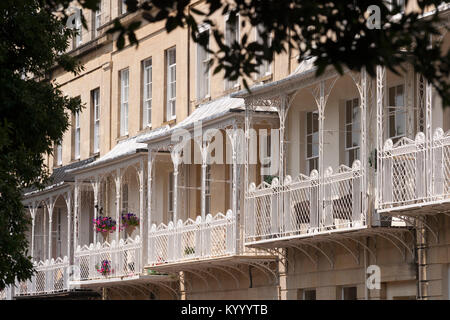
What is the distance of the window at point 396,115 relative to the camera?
1917 cm

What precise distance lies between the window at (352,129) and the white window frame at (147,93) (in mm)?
9459

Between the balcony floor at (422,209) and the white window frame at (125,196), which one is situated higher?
the white window frame at (125,196)

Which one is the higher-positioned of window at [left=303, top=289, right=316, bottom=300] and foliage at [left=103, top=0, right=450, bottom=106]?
foliage at [left=103, top=0, right=450, bottom=106]

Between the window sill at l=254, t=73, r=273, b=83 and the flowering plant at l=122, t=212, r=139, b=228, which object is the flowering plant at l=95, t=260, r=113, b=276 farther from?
the window sill at l=254, t=73, r=273, b=83

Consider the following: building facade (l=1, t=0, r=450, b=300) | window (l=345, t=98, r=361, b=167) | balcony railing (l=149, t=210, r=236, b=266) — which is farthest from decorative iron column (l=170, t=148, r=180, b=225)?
window (l=345, t=98, r=361, b=167)

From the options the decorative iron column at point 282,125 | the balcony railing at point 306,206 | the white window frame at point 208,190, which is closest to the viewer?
the balcony railing at point 306,206

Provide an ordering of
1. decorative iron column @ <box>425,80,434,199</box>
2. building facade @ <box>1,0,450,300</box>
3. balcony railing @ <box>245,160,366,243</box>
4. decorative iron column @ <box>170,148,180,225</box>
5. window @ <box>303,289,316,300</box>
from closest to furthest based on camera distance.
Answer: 1. decorative iron column @ <box>425,80,434,199</box>
2. building facade @ <box>1,0,450,300</box>
3. balcony railing @ <box>245,160,366,243</box>
4. window @ <box>303,289,316,300</box>
5. decorative iron column @ <box>170,148,180,225</box>

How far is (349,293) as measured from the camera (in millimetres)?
20547

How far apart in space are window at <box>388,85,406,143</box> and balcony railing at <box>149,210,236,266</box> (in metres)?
4.05

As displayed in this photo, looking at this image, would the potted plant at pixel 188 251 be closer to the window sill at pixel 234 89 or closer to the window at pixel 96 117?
the window sill at pixel 234 89

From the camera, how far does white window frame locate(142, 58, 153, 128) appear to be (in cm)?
2973

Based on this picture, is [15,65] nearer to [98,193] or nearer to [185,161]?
[185,161]

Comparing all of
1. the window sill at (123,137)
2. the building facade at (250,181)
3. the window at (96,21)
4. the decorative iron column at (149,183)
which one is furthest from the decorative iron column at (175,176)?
the window at (96,21)

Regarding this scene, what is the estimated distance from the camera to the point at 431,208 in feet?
53.9
